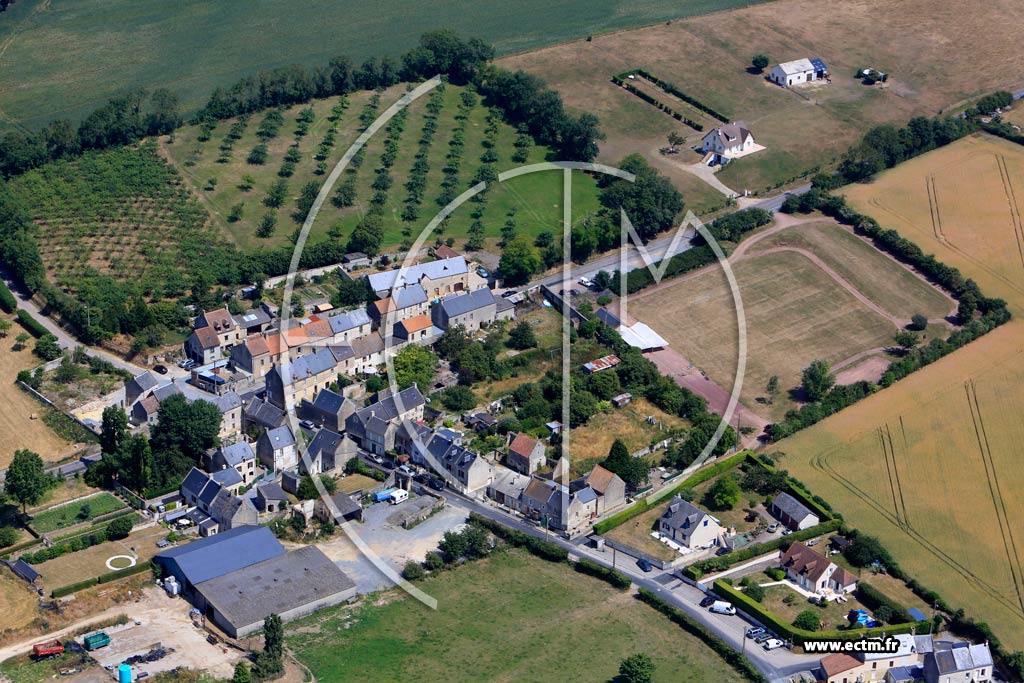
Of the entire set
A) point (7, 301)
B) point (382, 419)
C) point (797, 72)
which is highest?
point (7, 301)

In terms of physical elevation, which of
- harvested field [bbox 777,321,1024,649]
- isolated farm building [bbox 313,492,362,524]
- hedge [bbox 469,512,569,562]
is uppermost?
isolated farm building [bbox 313,492,362,524]

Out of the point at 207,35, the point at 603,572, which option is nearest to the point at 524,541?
the point at 603,572

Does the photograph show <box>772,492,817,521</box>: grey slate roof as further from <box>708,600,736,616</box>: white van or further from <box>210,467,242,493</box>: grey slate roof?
<box>210,467,242,493</box>: grey slate roof

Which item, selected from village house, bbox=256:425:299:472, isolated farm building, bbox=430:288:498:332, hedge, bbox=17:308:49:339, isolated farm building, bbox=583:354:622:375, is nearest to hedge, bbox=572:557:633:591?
village house, bbox=256:425:299:472

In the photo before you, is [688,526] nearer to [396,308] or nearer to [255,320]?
[396,308]

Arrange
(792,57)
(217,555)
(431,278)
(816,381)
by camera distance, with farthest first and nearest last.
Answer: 1. (792,57)
2. (431,278)
3. (816,381)
4. (217,555)

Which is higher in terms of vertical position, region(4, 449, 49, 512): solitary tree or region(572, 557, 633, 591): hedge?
region(4, 449, 49, 512): solitary tree

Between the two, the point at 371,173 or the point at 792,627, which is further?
the point at 371,173

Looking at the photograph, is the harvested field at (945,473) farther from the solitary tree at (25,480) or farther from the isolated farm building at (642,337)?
the solitary tree at (25,480)
